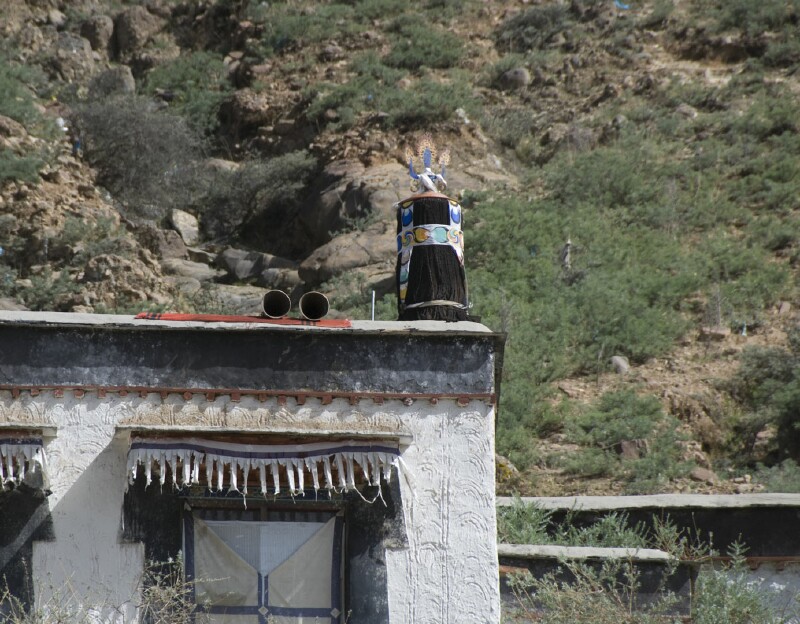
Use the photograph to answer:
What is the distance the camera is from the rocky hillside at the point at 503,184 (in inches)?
701

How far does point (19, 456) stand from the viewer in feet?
29.0

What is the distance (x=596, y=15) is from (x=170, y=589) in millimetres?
29097

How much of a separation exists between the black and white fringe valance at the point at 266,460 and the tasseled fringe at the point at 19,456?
662mm

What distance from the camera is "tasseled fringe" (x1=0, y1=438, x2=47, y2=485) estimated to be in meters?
8.80

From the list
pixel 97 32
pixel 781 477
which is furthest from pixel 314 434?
pixel 97 32

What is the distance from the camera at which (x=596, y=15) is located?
114 ft

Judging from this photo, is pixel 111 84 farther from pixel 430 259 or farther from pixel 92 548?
pixel 92 548

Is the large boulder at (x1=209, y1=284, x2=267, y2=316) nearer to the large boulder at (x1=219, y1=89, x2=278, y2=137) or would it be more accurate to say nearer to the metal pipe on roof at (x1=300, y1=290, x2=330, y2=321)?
the large boulder at (x1=219, y1=89, x2=278, y2=137)

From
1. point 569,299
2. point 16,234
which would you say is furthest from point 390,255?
point 16,234

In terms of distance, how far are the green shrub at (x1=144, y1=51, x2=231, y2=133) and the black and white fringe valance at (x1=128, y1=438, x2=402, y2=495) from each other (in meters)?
23.0

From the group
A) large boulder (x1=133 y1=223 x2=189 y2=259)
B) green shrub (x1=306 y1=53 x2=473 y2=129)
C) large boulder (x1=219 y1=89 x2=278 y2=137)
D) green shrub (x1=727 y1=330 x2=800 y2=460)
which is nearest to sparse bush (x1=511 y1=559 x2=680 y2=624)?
green shrub (x1=727 y1=330 x2=800 y2=460)

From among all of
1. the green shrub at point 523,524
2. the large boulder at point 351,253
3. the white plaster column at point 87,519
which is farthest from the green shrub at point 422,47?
the white plaster column at point 87,519

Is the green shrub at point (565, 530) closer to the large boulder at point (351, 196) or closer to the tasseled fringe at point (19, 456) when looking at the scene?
the tasseled fringe at point (19, 456)

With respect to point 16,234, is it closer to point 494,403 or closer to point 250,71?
point 250,71
